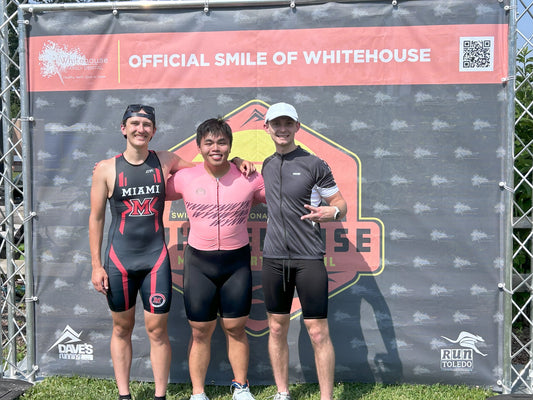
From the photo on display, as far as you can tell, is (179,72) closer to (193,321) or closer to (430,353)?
(193,321)

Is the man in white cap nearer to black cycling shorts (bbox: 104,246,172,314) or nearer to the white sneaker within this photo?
the white sneaker

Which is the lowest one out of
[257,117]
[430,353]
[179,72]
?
[430,353]

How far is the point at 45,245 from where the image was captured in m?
3.89

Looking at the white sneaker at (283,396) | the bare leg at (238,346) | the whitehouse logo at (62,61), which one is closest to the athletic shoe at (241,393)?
the bare leg at (238,346)

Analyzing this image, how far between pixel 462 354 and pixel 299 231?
173 cm

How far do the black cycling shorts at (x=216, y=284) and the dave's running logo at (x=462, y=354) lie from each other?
1.65 metres

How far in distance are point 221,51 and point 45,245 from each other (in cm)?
211

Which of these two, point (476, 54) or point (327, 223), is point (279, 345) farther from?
point (476, 54)

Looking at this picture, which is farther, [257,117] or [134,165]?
[257,117]

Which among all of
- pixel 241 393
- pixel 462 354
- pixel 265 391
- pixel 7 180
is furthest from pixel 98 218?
pixel 462 354

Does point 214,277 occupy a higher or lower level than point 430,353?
higher

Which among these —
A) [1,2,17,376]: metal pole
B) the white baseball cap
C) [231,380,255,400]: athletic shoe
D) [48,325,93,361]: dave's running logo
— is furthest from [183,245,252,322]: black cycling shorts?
[1,2,17,376]: metal pole

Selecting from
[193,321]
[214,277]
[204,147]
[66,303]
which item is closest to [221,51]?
[204,147]

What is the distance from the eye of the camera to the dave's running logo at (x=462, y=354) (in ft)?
12.0
